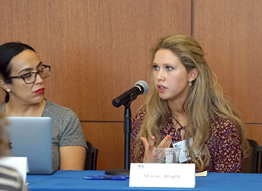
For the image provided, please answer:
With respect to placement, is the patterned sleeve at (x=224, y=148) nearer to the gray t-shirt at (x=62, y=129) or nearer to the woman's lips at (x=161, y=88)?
the woman's lips at (x=161, y=88)

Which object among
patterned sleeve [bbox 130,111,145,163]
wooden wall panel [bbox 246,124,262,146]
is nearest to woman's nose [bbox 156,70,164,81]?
patterned sleeve [bbox 130,111,145,163]

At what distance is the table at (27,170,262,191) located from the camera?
2.20 metres

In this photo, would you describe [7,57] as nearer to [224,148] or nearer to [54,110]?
[54,110]

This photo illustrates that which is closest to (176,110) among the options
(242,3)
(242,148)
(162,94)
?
(162,94)

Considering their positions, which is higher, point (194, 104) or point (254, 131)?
point (194, 104)

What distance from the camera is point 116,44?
A: 4.02m

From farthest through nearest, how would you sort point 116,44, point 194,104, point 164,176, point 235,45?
point 116,44, point 235,45, point 194,104, point 164,176

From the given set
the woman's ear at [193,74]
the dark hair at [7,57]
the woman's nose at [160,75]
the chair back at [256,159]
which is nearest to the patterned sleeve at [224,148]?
the chair back at [256,159]

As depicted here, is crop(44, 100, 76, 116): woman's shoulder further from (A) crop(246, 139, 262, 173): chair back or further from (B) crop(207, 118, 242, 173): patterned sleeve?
(A) crop(246, 139, 262, 173): chair back

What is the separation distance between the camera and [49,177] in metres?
2.48

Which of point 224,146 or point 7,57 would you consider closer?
point 224,146

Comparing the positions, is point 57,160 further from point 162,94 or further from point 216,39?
point 216,39

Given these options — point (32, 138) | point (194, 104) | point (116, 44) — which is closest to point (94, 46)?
point (116, 44)

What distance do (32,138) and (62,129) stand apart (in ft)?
2.89
